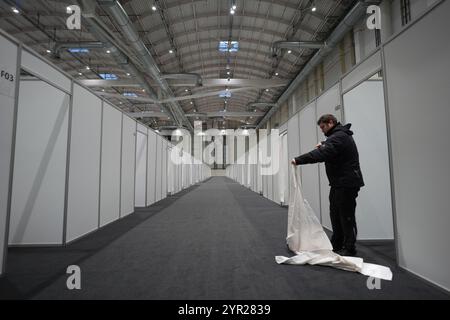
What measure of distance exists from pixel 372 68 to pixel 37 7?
7.85 metres

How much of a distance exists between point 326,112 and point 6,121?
390 centimetres

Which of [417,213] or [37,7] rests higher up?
[37,7]

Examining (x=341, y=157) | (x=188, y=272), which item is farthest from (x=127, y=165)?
(x=341, y=157)

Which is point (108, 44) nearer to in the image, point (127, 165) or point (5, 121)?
point (127, 165)

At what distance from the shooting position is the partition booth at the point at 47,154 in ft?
6.32

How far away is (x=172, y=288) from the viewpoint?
1740 mm

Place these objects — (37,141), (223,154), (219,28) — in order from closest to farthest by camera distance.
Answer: (37,141) → (219,28) → (223,154)

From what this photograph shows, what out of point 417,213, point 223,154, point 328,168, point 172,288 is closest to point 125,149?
point 172,288

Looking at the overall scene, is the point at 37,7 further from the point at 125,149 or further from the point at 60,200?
the point at 60,200

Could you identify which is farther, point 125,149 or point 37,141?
point 125,149

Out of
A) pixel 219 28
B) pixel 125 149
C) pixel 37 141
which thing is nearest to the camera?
pixel 37 141

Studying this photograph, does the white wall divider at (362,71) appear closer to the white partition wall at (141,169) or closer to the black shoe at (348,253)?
the black shoe at (348,253)

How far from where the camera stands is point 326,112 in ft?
11.4

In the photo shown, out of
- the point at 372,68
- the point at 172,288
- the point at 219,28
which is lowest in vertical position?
the point at 172,288
